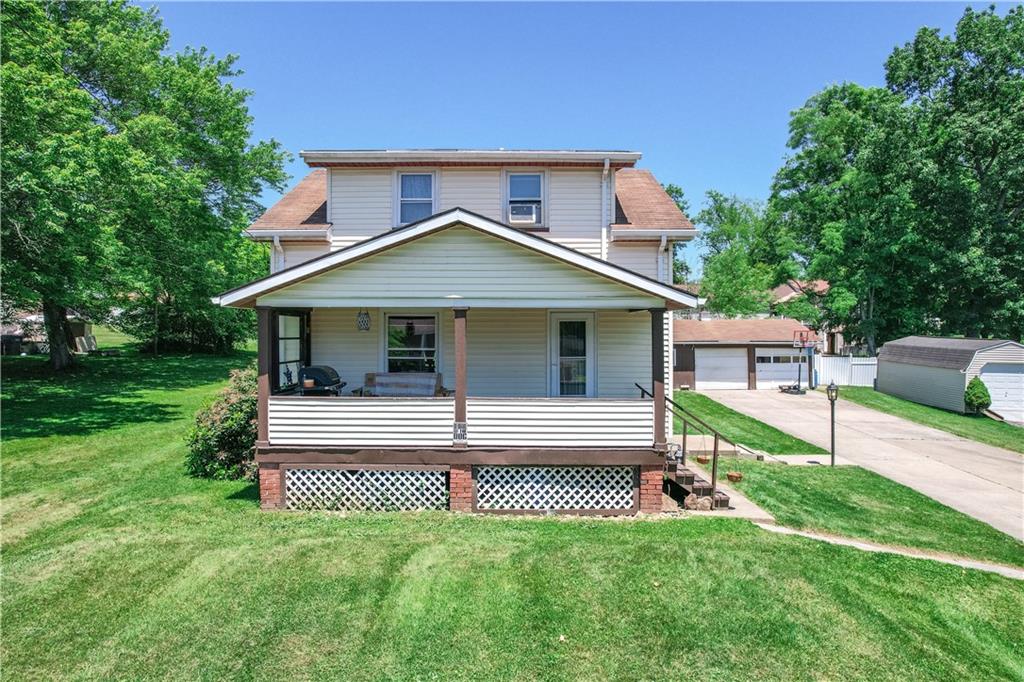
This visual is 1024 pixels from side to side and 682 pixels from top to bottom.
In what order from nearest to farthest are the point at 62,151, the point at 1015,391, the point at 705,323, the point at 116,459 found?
the point at 116,459 → the point at 62,151 → the point at 1015,391 → the point at 705,323

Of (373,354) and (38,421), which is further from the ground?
(373,354)

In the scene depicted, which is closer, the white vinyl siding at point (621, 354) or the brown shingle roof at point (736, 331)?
the white vinyl siding at point (621, 354)

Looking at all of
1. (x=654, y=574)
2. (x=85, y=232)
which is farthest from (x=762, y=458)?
(x=85, y=232)

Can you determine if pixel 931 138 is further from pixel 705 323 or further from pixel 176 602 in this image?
pixel 176 602

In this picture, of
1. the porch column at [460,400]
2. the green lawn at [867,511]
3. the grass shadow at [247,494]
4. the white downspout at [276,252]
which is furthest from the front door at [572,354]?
the white downspout at [276,252]

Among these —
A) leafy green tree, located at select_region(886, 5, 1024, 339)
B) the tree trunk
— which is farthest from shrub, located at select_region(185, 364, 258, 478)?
leafy green tree, located at select_region(886, 5, 1024, 339)

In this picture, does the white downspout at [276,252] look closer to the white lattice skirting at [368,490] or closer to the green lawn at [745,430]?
the white lattice skirting at [368,490]

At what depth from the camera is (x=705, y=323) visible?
1037 inches

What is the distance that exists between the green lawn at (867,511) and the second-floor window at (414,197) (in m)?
8.90

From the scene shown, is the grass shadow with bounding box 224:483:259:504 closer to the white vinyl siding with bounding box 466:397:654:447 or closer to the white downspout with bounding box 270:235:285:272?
the white vinyl siding with bounding box 466:397:654:447

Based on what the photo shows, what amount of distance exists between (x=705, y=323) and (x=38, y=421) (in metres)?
27.1

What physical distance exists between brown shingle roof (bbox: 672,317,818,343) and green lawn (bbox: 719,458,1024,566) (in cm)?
1402

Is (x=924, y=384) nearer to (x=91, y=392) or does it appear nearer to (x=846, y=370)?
(x=846, y=370)

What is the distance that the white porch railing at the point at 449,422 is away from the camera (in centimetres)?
772
